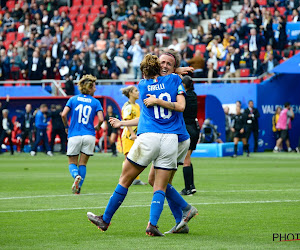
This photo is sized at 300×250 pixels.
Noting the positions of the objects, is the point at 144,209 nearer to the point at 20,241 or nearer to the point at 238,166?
the point at 20,241

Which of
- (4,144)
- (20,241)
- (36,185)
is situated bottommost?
(4,144)

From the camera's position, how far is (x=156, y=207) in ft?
27.4

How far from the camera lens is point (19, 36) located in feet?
140

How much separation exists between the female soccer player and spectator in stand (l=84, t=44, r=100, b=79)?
2756cm

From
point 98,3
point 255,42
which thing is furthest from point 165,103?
point 98,3

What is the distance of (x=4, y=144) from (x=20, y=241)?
28.3 meters

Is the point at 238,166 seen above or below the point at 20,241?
below

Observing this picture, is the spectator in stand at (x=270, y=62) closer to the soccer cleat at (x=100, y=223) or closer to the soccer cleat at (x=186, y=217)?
the soccer cleat at (x=186, y=217)

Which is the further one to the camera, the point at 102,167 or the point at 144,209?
the point at 102,167

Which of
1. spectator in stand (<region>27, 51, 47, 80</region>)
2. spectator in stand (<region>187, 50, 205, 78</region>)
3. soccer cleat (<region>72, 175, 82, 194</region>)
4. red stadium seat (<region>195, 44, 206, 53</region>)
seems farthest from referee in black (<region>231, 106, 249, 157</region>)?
soccer cleat (<region>72, 175, 82, 194</region>)

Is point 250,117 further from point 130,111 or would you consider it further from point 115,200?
point 115,200

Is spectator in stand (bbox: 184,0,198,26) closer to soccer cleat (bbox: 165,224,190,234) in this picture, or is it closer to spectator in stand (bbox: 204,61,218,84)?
spectator in stand (bbox: 204,61,218,84)

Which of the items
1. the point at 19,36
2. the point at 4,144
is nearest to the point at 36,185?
the point at 4,144

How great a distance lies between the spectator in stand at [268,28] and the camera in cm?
3241
